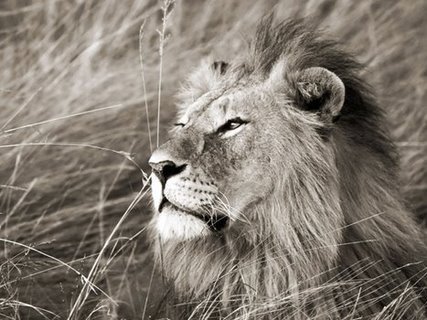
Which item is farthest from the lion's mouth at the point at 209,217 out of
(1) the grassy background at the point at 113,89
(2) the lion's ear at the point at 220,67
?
(1) the grassy background at the point at 113,89

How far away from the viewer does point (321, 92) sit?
488 cm

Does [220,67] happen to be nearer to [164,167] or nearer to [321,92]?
[321,92]

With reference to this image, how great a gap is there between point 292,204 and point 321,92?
48 centimetres

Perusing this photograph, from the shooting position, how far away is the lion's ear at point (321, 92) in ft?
15.8

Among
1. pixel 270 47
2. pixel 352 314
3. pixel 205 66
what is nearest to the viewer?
pixel 352 314

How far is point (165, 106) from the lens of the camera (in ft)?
24.2

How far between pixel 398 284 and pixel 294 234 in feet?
1.62

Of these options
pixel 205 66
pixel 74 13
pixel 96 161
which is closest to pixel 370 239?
pixel 205 66

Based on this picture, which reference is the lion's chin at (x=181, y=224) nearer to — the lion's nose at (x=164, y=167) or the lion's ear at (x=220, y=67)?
the lion's nose at (x=164, y=167)

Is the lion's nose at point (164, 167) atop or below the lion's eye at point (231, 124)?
below

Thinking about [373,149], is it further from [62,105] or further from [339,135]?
[62,105]

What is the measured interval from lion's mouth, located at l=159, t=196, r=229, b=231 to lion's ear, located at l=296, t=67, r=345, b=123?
1.96 feet

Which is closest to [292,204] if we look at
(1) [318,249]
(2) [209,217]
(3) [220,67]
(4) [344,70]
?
(1) [318,249]

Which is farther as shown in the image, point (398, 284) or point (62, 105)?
point (62, 105)
